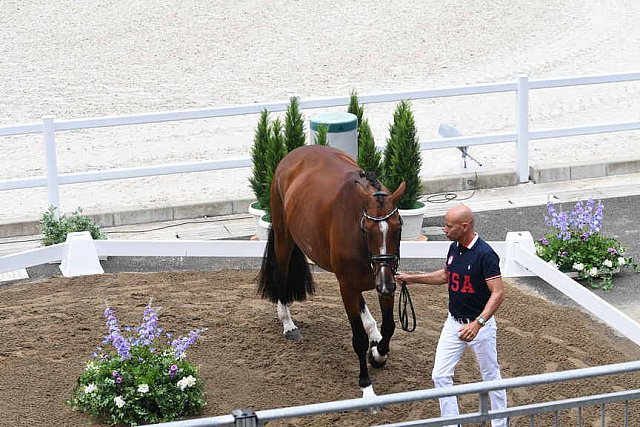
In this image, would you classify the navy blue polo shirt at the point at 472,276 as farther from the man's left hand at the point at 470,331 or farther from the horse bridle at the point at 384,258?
the horse bridle at the point at 384,258

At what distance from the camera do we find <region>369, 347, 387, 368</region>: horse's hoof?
993cm

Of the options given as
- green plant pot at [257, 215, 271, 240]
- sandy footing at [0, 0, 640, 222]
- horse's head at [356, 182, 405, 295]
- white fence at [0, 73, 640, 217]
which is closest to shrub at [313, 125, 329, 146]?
green plant pot at [257, 215, 271, 240]

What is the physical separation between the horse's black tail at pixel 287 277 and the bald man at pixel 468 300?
2.70 metres

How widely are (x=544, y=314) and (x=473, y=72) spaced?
39.0 feet

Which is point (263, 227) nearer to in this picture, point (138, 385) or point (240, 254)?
point (240, 254)

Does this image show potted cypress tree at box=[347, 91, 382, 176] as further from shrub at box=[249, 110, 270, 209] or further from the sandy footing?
the sandy footing

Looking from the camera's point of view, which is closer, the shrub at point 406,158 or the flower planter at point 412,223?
the flower planter at point 412,223

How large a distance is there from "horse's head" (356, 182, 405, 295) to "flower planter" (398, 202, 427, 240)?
4.55 m

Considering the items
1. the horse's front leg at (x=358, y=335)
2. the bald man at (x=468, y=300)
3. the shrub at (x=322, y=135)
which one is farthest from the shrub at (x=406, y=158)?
the bald man at (x=468, y=300)

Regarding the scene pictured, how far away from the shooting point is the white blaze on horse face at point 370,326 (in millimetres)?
10258

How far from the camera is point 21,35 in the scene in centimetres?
2559

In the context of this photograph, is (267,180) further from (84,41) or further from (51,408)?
(84,41)

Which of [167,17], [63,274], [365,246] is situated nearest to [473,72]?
[167,17]

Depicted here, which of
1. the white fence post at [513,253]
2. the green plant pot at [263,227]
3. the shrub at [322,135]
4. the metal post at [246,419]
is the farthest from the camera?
the green plant pot at [263,227]
